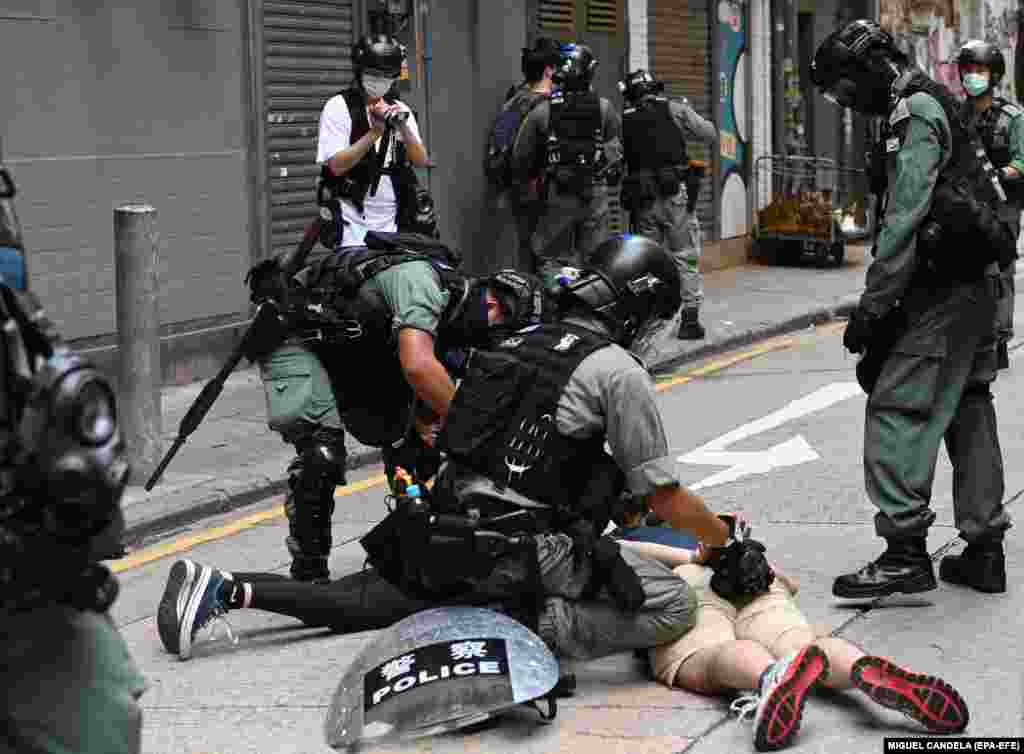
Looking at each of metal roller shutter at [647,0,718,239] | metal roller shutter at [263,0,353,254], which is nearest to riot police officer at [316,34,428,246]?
metal roller shutter at [263,0,353,254]

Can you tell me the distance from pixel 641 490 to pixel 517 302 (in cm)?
148

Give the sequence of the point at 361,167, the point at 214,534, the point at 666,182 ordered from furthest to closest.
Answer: the point at 666,182 → the point at 214,534 → the point at 361,167

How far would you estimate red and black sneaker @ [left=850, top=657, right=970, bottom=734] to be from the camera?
4652 mm

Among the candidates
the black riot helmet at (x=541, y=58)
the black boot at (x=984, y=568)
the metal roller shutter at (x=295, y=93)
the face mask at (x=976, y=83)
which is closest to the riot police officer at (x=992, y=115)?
the face mask at (x=976, y=83)

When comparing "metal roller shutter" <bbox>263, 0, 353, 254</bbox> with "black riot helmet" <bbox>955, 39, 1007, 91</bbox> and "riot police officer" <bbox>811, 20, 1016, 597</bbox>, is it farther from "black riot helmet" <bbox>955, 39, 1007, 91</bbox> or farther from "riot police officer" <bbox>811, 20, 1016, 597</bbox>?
"riot police officer" <bbox>811, 20, 1016, 597</bbox>

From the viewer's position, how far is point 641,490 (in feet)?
16.8

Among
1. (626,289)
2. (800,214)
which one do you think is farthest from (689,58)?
(626,289)

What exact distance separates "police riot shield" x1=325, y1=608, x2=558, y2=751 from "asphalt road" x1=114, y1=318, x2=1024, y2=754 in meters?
0.11

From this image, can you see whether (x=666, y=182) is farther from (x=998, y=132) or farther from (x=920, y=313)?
(x=920, y=313)

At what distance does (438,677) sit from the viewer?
4840 mm

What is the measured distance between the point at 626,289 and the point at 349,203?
9.41 ft

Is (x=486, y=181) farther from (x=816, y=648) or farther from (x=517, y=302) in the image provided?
(x=816, y=648)

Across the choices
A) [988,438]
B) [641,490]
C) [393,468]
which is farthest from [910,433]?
[393,468]

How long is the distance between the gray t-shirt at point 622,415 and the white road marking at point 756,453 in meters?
3.27
